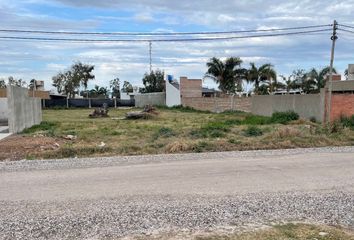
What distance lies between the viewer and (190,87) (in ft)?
181

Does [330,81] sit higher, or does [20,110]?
[330,81]

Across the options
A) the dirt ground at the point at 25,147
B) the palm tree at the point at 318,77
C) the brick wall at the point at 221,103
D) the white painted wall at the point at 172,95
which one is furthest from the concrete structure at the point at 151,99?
the dirt ground at the point at 25,147

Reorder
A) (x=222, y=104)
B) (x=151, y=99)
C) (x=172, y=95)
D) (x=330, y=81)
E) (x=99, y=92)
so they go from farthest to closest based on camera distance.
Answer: (x=99, y=92) → (x=151, y=99) → (x=172, y=95) → (x=222, y=104) → (x=330, y=81)

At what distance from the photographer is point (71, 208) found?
22.7ft

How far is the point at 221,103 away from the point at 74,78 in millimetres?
47140

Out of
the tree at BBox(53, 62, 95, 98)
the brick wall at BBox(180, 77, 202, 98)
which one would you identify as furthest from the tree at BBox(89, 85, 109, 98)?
the brick wall at BBox(180, 77, 202, 98)

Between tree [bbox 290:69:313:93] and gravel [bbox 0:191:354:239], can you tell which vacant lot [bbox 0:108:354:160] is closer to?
gravel [bbox 0:191:354:239]

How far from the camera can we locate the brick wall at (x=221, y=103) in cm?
3971

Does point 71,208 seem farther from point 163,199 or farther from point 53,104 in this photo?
point 53,104

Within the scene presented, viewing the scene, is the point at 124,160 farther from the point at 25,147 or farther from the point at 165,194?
the point at 165,194

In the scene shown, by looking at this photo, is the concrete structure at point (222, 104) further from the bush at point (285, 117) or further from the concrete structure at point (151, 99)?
the concrete structure at point (151, 99)

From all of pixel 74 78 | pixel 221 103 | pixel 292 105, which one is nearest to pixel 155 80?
pixel 74 78

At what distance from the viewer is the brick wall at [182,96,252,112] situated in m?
39.7

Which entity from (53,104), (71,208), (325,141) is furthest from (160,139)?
(53,104)
